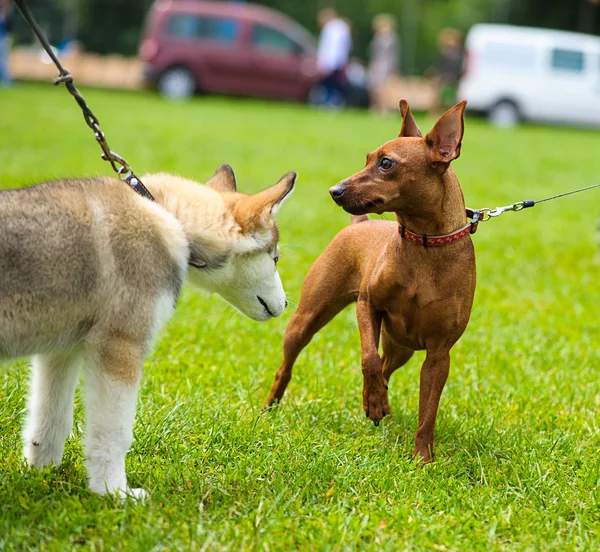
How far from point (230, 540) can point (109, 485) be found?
49 cm

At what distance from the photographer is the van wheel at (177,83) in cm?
2627

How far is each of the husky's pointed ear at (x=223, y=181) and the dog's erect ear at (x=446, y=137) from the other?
87 centimetres

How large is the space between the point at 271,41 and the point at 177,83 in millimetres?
3156

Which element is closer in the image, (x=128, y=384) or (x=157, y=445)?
(x=128, y=384)

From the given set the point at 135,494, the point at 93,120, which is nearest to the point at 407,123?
the point at 93,120

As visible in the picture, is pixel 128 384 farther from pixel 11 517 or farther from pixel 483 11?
pixel 483 11

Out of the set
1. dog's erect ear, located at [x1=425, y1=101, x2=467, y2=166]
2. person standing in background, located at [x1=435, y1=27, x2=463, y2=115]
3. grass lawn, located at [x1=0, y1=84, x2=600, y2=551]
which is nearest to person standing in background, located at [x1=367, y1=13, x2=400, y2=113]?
person standing in background, located at [x1=435, y1=27, x2=463, y2=115]

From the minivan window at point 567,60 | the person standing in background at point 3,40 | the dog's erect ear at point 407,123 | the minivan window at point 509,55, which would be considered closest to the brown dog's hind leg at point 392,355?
the dog's erect ear at point 407,123

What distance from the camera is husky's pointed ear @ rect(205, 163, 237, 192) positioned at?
12.2 feet

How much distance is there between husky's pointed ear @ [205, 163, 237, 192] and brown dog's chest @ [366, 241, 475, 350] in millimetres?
752

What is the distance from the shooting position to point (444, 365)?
3.78m

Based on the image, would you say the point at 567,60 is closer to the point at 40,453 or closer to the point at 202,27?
the point at 202,27

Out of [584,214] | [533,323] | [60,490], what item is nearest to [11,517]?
[60,490]

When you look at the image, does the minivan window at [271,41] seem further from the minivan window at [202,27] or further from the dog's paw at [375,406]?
the dog's paw at [375,406]
